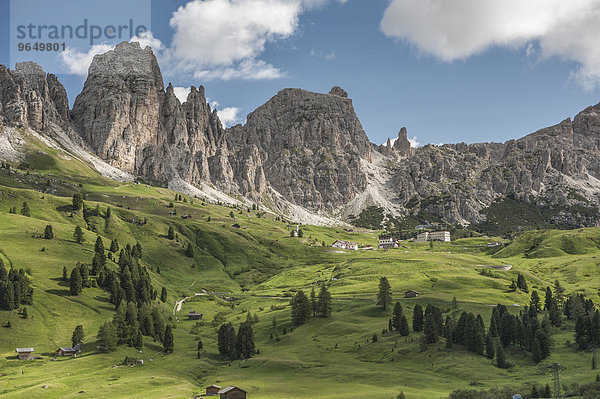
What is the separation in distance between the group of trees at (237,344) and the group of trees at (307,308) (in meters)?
24.1

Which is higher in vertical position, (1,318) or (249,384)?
(1,318)

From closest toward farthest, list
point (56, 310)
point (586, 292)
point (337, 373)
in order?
point (337, 373)
point (56, 310)
point (586, 292)

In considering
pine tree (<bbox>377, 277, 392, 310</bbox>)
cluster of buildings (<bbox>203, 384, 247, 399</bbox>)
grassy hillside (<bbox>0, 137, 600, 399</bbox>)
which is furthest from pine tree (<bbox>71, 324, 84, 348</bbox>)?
pine tree (<bbox>377, 277, 392, 310</bbox>)

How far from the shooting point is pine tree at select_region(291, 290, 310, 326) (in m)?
135

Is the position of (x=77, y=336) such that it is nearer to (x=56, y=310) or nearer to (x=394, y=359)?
(x=56, y=310)

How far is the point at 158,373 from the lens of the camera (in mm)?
96000

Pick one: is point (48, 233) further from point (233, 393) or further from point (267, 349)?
point (233, 393)

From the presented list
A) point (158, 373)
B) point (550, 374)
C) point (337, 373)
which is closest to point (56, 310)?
point (158, 373)

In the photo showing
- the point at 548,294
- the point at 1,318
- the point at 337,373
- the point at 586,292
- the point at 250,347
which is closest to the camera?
the point at 337,373

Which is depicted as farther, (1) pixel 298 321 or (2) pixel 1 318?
(1) pixel 298 321

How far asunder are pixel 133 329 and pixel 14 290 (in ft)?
113

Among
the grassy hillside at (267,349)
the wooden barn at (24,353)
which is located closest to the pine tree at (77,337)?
the grassy hillside at (267,349)

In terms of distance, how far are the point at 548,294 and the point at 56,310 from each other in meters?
140

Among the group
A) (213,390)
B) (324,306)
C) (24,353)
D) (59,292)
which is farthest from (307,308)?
(59,292)
